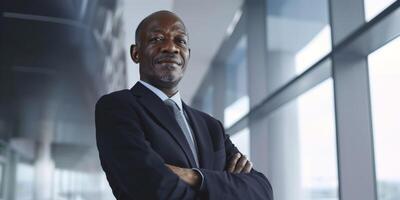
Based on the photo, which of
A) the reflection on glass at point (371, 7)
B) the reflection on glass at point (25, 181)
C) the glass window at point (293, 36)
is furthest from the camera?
the reflection on glass at point (25, 181)

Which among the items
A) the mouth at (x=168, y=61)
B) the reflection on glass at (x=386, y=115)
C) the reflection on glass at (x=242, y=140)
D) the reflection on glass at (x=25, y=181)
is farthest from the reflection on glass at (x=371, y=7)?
the reflection on glass at (x=25, y=181)

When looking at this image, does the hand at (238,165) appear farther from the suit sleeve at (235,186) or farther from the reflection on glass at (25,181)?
the reflection on glass at (25,181)

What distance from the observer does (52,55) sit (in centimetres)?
618

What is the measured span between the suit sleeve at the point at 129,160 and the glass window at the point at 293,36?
2.25m

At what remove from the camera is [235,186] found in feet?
4.09

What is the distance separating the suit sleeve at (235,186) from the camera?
3.92ft

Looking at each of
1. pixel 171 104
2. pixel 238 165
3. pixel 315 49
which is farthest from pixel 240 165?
pixel 315 49

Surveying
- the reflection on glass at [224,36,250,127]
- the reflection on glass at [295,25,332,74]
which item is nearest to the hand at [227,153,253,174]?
the reflection on glass at [295,25,332,74]

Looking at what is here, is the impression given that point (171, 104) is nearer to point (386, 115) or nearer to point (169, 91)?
point (169, 91)

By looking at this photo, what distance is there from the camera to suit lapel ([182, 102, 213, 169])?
4.31 feet

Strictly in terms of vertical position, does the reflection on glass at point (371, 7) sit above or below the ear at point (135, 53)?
above

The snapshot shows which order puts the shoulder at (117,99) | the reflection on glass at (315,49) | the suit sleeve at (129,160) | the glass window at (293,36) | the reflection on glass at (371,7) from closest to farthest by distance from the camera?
the suit sleeve at (129,160) < the shoulder at (117,99) < the reflection on glass at (371,7) < the reflection on glass at (315,49) < the glass window at (293,36)

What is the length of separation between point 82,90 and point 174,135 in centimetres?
654

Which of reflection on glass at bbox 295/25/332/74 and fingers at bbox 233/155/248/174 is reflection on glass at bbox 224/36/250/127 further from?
fingers at bbox 233/155/248/174
